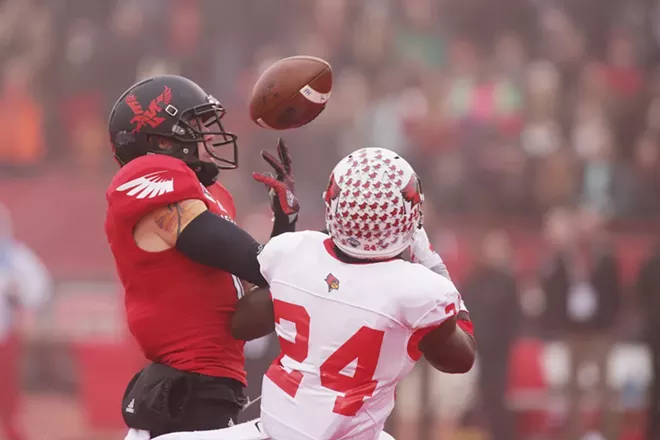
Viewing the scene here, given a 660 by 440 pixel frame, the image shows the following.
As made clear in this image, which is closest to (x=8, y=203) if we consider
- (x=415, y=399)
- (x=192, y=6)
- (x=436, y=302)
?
(x=192, y=6)

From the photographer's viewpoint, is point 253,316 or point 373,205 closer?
point 373,205

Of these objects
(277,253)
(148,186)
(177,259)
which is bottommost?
(177,259)

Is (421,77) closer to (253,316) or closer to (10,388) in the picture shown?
(10,388)

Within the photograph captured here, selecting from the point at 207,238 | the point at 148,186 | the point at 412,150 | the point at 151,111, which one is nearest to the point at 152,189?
the point at 148,186

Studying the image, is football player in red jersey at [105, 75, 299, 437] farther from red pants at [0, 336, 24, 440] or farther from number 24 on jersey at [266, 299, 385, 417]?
red pants at [0, 336, 24, 440]

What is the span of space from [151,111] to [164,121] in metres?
0.05

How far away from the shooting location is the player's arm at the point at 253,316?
9.49ft

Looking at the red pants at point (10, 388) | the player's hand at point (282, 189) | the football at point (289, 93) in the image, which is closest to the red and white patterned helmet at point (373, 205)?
the player's hand at point (282, 189)

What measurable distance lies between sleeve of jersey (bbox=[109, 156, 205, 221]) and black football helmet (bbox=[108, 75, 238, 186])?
16 centimetres

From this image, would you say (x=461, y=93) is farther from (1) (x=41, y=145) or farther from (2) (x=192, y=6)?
(1) (x=41, y=145)

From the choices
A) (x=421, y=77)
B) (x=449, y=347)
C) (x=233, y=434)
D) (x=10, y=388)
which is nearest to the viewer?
(x=449, y=347)

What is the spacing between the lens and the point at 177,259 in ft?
10.0

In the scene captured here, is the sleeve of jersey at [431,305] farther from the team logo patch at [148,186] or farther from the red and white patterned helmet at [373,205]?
the team logo patch at [148,186]

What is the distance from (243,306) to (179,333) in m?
0.24
